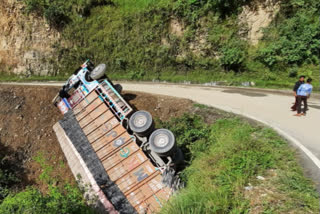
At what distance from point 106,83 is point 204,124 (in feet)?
15.6

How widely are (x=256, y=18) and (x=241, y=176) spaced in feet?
48.4

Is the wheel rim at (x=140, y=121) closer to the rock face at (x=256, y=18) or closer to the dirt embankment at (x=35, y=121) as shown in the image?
the dirt embankment at (x=35, y=121)

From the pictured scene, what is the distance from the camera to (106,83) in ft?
30.6

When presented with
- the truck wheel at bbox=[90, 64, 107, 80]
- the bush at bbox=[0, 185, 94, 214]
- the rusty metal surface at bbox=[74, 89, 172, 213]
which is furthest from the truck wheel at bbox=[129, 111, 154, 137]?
the truck wheel at bbox=[90, 64, 107, 80]

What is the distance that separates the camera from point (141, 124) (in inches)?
279

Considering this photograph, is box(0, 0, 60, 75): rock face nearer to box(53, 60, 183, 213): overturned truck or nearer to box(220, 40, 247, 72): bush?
box(53, 60, 183, 213): overturned truck

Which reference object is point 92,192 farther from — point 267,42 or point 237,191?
point 267,42

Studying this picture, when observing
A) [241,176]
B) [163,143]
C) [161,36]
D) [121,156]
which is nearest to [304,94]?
[241,176]

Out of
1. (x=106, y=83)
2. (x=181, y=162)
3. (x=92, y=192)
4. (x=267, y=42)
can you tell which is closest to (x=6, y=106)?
(x=106, y=83)

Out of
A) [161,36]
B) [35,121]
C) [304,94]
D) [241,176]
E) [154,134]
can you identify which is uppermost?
[161,36]

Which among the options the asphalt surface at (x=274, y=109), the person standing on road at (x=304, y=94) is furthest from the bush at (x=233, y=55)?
the person standing on road at (x=304, y=94)

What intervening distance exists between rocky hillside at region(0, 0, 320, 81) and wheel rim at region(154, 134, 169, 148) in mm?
11324

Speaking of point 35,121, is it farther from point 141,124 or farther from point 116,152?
point 141,124

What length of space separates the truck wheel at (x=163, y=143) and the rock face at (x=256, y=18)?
513 inches
